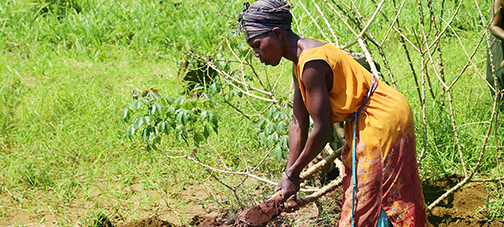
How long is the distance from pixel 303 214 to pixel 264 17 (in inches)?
62.8

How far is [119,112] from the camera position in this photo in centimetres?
436

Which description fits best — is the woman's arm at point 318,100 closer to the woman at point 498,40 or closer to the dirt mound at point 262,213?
the dirt mound at point 262,213

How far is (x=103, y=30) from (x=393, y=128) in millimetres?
4845

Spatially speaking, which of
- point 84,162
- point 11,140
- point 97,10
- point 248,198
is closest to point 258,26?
point 248,198

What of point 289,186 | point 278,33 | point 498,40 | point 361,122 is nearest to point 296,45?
point 278,33

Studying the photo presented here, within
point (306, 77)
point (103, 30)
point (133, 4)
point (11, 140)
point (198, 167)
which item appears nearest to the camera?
point (306, 77)

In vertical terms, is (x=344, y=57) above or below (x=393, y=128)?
above

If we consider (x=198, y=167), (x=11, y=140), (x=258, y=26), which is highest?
(x=258, y=26)

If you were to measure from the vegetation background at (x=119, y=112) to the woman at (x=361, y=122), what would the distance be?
743 millimetres

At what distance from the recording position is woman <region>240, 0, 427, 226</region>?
1.86 metres

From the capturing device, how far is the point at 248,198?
322 centimetres

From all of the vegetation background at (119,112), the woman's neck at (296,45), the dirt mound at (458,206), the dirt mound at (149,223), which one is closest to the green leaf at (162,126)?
the vegetation background at (119,112)

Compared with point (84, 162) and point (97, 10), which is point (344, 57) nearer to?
point (84, 162)

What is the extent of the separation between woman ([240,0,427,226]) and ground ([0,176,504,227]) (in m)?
0.97
